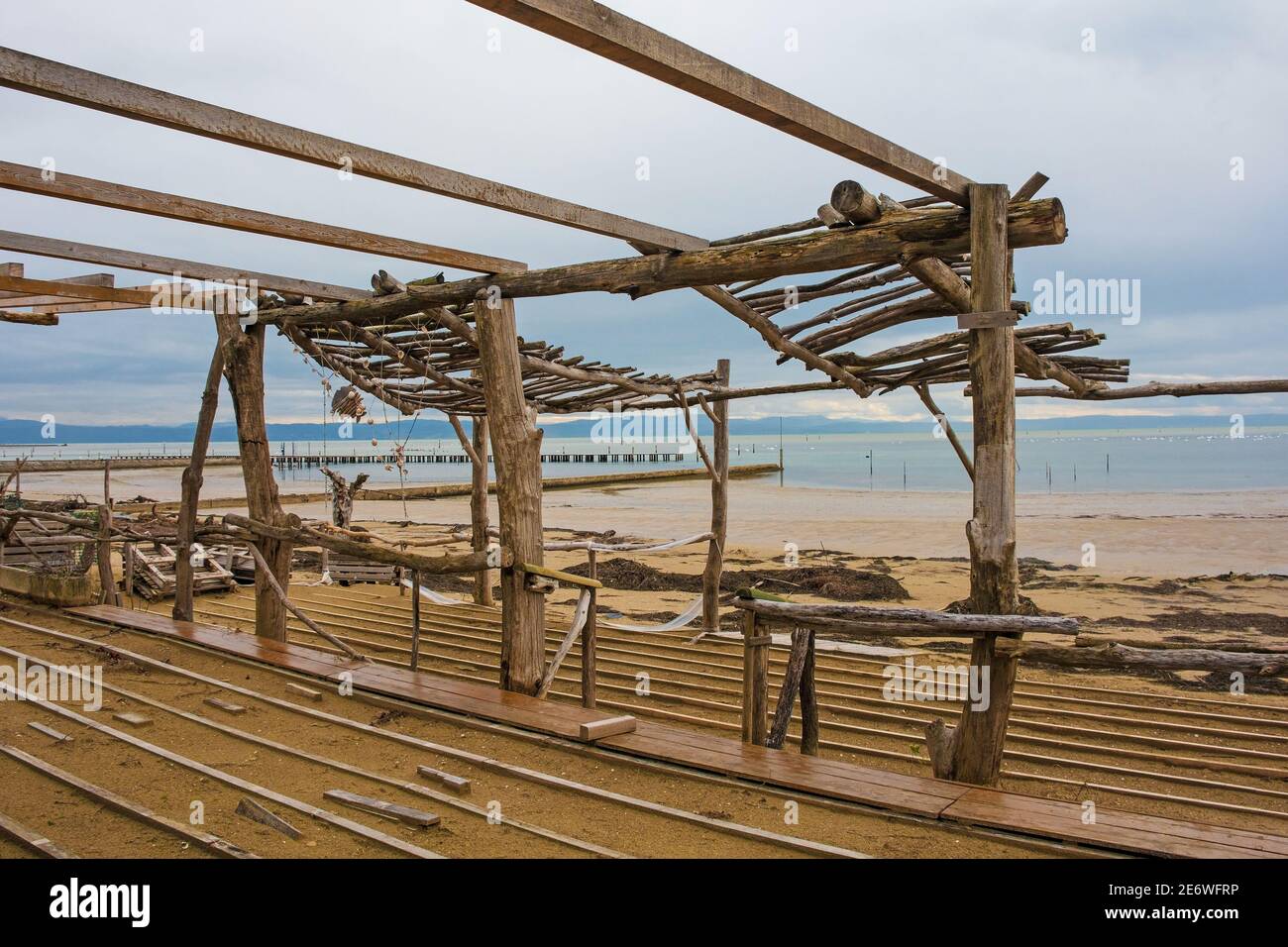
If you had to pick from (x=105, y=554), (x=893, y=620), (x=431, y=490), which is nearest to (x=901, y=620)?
(x=893, y=620)

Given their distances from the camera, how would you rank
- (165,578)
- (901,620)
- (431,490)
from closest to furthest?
(901,620) → (165,578) → (431,490)

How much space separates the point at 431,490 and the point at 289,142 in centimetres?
3026

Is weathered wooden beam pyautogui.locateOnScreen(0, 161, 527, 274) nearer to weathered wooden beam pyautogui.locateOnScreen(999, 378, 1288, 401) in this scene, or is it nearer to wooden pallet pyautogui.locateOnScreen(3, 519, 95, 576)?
weathered wooden beam pyautogui.locateOnScreen(999, 378, 1288, 401)

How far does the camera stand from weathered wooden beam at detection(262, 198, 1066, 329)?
3.81 m

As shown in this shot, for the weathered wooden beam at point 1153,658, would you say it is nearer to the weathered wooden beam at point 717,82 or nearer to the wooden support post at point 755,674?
the wooden support post at point 755,674

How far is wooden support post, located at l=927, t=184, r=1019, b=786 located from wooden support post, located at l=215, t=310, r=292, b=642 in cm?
508

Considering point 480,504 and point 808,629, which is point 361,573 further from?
point 808,629

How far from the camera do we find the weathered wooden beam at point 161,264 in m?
5.08

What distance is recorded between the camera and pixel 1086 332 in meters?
5.47

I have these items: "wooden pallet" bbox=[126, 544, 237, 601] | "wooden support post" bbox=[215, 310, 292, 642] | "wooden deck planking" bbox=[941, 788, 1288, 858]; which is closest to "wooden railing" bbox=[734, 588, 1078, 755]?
"wooden deck planking" bbox=[941, 788, 1288, 858]

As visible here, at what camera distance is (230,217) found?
4.66 metres
